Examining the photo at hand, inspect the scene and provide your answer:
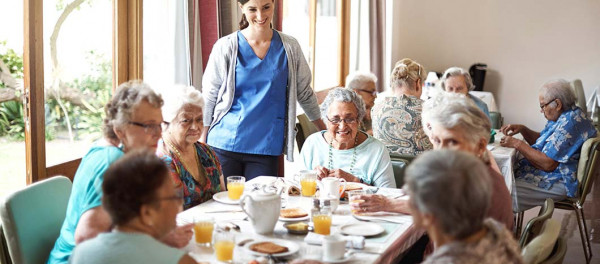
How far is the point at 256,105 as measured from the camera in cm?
349

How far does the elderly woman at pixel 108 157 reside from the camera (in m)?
1.92

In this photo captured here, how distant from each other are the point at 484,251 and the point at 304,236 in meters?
0.76

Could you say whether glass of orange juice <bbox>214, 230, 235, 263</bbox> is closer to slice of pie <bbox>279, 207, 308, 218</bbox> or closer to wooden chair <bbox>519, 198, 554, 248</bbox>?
slice of pie <bbox>279, 207, 308, 218</bbox>

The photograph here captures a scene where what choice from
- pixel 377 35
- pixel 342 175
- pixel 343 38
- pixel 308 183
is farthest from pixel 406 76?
pixel 377 35

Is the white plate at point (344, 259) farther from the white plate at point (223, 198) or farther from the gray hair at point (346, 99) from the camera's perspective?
the gray hair at point (346, 99)

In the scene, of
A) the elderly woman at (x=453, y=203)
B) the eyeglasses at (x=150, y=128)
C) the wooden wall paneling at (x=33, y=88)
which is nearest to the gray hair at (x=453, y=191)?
the elderly woman at (x=453, y=203)

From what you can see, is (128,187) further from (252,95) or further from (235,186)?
(252,95)

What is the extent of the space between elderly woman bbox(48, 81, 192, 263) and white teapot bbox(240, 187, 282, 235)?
212mm

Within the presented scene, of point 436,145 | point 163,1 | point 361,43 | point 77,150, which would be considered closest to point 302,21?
point 361,43

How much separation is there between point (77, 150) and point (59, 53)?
0.50 meters

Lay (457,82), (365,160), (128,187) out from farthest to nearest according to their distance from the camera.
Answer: (457,82) → (365,160) → (128,187)

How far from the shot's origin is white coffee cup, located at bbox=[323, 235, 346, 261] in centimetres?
189

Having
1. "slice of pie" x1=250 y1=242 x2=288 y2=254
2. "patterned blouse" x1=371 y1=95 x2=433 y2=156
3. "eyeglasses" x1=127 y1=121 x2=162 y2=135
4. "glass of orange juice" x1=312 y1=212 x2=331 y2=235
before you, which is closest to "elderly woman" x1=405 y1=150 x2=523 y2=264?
"slice of pie" x1=250 y1=242 x2=288 y2=254

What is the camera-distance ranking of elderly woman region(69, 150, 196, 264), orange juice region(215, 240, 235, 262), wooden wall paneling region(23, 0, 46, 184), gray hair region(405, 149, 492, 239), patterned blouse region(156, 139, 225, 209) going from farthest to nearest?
1. wooden wall paneling region(23, 0, 46, 184)
2. patterned blouse region(156, 139, 225, 209)
3. orange juice region(215, 240, 235, 262)
4. elderly woman region(69, 150, 196, 264)
5. gray hair region(405, 149, 492, 239)
